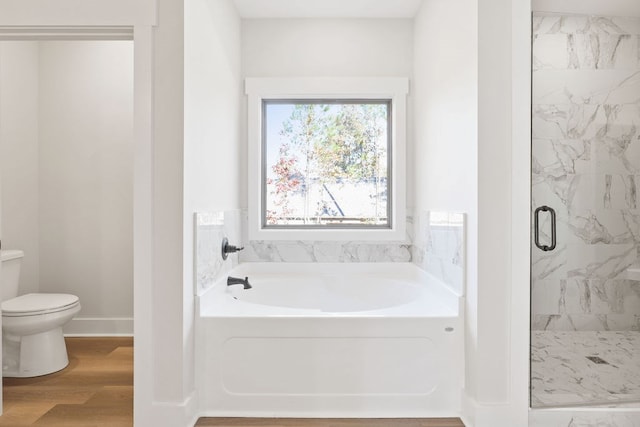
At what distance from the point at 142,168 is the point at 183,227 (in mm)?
327

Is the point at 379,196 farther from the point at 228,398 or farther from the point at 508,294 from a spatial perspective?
the point at 228,398

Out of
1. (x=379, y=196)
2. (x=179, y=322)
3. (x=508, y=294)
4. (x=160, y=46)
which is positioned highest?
(x=160, y=46)

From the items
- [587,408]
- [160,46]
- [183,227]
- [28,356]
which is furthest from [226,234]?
[587,408]

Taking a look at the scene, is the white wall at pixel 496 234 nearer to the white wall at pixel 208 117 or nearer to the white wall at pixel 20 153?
the white wall at pixel 208 117

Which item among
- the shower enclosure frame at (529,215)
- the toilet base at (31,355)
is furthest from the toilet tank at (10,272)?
the shower enclosure frame at (529,215)

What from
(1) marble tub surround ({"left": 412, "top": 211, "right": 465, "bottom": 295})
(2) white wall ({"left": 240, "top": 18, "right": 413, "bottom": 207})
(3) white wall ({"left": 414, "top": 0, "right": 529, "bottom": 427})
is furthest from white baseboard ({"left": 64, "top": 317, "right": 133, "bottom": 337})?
(3) white wall ({"left": 414, "top": 0, "right": 529, "bottom": 427})

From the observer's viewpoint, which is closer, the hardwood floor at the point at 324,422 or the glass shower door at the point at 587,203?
the hardwood floor at the point at 324,422

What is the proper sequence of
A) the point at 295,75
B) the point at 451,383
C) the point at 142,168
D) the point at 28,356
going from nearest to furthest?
1. the point at 142,168
2. the point at 451,383
3. the point at 28,356
4. the point at 295,75

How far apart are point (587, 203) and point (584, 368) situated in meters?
0.87

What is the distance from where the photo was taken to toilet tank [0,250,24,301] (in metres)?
2.88

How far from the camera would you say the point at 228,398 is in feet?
7.29

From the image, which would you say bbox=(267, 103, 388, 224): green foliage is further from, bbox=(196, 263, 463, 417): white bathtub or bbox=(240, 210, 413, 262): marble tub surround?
bbox=(196, 263, 463, 417): white bathtub

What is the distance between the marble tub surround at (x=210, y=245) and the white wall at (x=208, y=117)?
42 mm

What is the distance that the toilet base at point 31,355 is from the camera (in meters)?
2.74
